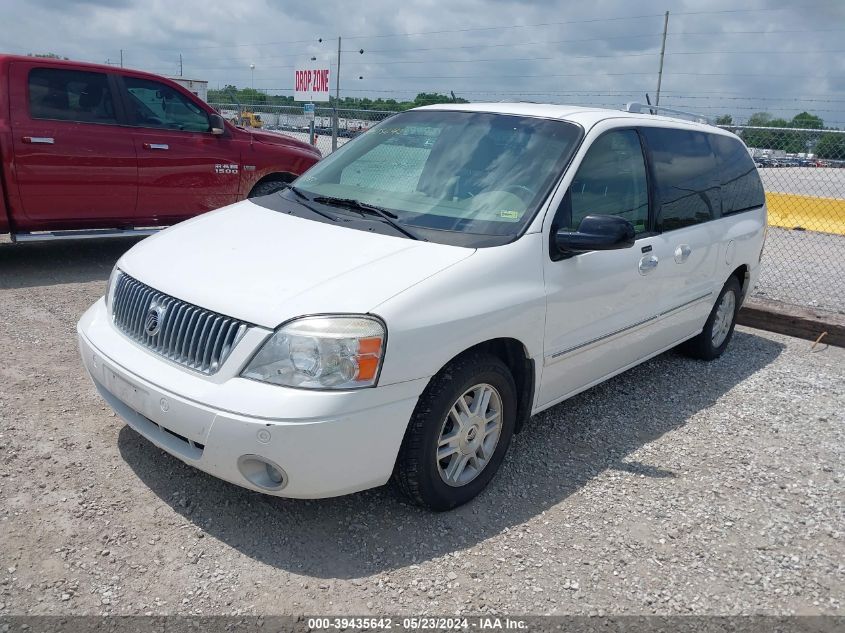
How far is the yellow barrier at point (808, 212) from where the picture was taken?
38.9 ft

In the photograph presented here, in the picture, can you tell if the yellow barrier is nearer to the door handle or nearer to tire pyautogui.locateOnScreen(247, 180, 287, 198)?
tire pyautogui.locateOnScreen(247, 180, 287, 198)

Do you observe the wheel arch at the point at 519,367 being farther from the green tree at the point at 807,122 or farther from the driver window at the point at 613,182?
the green tree at the point at 807,122

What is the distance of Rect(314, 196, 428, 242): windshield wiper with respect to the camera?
3.41 metres

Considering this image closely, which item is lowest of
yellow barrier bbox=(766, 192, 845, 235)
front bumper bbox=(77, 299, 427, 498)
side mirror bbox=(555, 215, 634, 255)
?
front bumper bbox=(77, 299, 427, 498)

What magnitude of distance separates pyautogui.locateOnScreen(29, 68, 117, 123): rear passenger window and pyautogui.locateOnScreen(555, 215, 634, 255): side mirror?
5279mm

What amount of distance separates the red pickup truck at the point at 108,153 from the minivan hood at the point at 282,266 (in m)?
3.51

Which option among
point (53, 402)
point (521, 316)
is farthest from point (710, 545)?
point (53, 402)

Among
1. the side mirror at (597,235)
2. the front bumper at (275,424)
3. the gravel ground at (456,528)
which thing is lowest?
the gravel ground at (456,528)

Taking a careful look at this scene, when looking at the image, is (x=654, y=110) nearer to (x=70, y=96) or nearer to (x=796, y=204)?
(x=70, y=96)

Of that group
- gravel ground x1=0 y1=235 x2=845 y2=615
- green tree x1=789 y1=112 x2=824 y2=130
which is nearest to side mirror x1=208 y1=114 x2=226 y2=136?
gravel ground x1=0 y1=235 x2=845 y2=615

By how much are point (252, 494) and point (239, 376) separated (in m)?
0.81

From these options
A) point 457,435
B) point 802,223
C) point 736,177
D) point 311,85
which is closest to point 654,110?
point 736,177

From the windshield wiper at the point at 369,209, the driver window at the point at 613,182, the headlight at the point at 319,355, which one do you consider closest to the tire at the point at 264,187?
the windshield wiper at the point at 369,209

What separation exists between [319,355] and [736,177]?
412 cm
